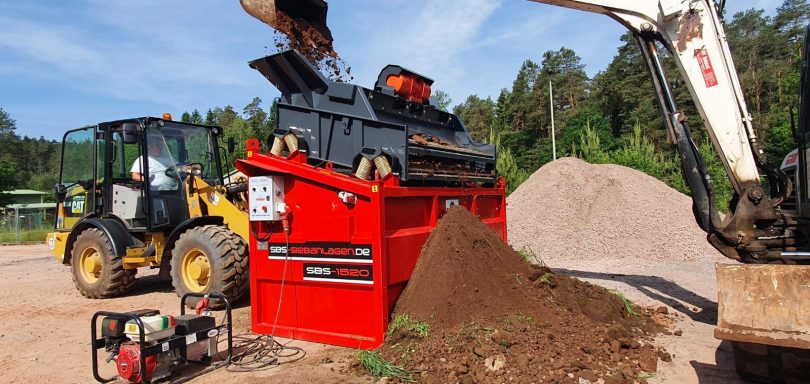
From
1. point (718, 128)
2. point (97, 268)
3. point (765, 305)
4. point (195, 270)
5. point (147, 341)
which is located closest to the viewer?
point (765, 305)

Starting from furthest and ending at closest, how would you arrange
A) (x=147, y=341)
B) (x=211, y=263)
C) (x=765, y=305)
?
(x=211, y=263) < (x=147, y=341) < (x=765, y=305)

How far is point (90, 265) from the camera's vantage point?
8.34 m

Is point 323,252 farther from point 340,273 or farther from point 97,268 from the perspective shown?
point 97,268

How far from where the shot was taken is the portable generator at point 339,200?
188 inches

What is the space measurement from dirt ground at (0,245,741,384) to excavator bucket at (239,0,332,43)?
347cm

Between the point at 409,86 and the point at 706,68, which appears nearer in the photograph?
the point at 706,68

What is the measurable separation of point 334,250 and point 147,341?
5.52 ft

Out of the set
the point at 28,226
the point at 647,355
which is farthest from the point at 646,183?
the point at 28,226

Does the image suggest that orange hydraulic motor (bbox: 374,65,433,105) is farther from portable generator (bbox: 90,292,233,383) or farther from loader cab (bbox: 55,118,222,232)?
loader cab (bbox: 55,118,222,232)

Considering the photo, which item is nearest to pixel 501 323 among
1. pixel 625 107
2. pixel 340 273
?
pixel 340 273

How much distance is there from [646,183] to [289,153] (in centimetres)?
1449

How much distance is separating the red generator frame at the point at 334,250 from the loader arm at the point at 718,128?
249 centimetres

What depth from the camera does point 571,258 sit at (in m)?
12.2

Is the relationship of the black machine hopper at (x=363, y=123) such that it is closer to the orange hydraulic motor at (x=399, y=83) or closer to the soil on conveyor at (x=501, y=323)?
the orange hydraulic motor at (x=399, y=83)
